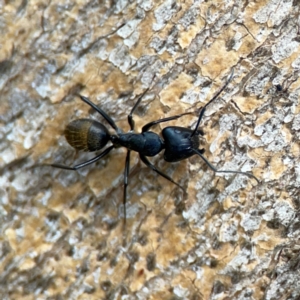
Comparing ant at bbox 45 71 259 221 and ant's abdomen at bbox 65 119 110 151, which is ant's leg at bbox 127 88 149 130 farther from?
ant's abdomen at bbox 65 119 110 151

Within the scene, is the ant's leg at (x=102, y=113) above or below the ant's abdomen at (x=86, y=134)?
above

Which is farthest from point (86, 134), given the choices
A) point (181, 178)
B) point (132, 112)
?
point (181, 178)

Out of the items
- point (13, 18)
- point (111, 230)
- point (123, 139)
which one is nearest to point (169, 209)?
point (111, 230)

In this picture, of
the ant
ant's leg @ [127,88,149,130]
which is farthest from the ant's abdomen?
ant's leg @ [127,88,149,130]

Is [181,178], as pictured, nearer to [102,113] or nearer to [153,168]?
[153,168]

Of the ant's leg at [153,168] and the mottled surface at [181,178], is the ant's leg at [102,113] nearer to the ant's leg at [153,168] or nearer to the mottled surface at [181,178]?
the mottled surface at [181,178]

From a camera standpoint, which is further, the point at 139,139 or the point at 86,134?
the point at 139,139

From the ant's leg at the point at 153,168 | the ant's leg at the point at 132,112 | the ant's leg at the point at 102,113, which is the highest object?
the ant's leg at the point at 132,112

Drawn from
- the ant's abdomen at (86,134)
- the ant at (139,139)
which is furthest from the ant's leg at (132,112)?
the ant's abdomen at (86,134)
